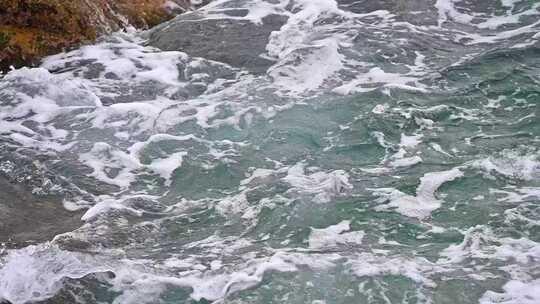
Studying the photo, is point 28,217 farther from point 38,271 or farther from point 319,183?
point 319,183

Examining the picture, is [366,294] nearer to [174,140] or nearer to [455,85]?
[174,140]

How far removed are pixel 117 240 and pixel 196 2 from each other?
9.44 m

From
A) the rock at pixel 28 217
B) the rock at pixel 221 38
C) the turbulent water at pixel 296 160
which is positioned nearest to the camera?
the turbulent water at pixel 296 160

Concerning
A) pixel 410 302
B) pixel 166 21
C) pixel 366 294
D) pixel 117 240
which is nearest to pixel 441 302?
pixel 410 302

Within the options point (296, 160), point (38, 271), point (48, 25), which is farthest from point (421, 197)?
point (48, 25)

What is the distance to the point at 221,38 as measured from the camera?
546 inches

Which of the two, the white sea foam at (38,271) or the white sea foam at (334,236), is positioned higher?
the white sea foam at (38,271)

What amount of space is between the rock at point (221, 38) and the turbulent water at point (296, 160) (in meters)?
0.07

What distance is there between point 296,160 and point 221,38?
16.7 ft

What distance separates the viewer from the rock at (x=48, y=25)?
41.3 feet

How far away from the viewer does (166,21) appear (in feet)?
49.7

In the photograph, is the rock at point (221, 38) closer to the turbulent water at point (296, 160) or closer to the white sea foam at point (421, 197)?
the turbulent water at point (296, 160)

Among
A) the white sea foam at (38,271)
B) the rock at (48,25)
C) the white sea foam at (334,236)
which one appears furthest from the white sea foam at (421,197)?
the rock at (48,25)

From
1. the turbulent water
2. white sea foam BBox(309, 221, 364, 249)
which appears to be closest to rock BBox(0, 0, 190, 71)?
the turbulent water
